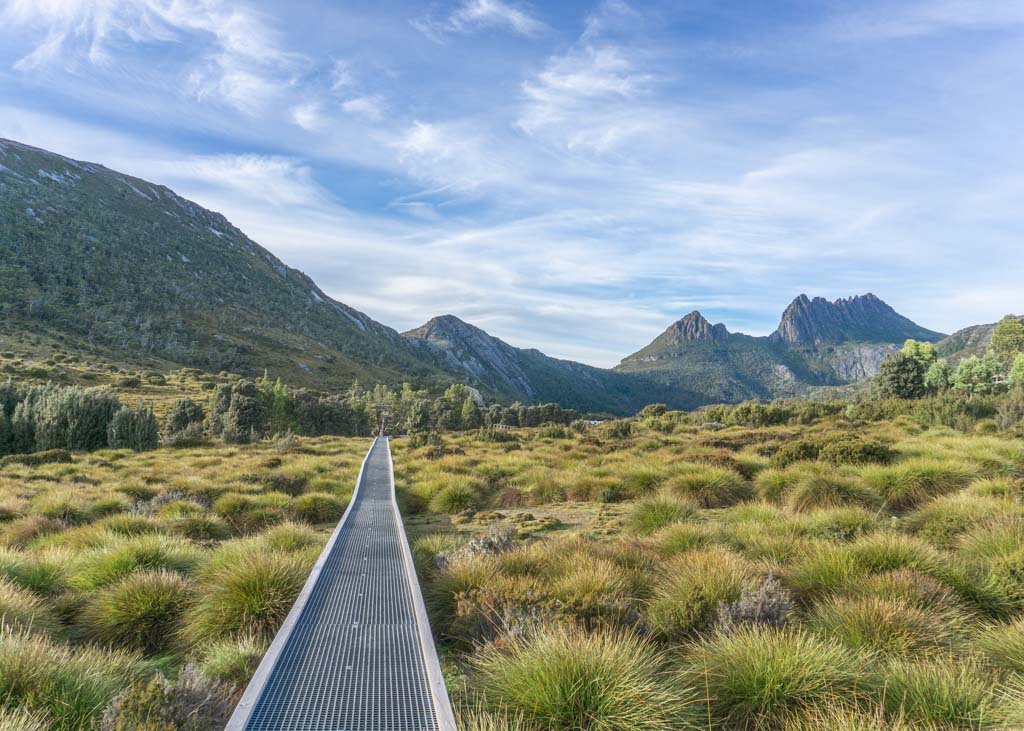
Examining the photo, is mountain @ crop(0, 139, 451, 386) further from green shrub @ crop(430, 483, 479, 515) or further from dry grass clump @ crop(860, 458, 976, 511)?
dry grass clump @ crop(860, 458, 976, 511)

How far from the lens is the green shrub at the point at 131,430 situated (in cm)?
2802

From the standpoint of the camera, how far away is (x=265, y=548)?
723 cm

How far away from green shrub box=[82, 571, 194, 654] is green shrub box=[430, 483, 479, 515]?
24.6 feet

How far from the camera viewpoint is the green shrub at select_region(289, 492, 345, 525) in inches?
478

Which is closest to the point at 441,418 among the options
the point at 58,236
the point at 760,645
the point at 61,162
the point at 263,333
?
the point at 760,645

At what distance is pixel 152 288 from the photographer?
9800 cm

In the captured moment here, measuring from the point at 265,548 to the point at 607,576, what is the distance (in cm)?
513

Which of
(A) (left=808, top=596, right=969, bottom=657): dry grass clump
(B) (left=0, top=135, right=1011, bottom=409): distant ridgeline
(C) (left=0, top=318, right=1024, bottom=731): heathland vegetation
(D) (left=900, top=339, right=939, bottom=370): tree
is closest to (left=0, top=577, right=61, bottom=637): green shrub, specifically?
(C) (left=0, top=318, right=1024, bottom=731): heathland vegetation

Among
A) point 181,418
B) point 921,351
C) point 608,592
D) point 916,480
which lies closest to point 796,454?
point 916,480

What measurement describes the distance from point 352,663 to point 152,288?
393ft

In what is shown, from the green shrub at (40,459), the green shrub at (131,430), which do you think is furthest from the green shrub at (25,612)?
the green shrub at (131,430)

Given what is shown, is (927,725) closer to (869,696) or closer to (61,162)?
(869,696)

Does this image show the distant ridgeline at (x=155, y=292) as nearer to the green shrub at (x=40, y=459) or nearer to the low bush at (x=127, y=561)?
the green shrub at (x=40, y=459)

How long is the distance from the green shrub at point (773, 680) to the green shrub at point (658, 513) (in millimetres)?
4909
